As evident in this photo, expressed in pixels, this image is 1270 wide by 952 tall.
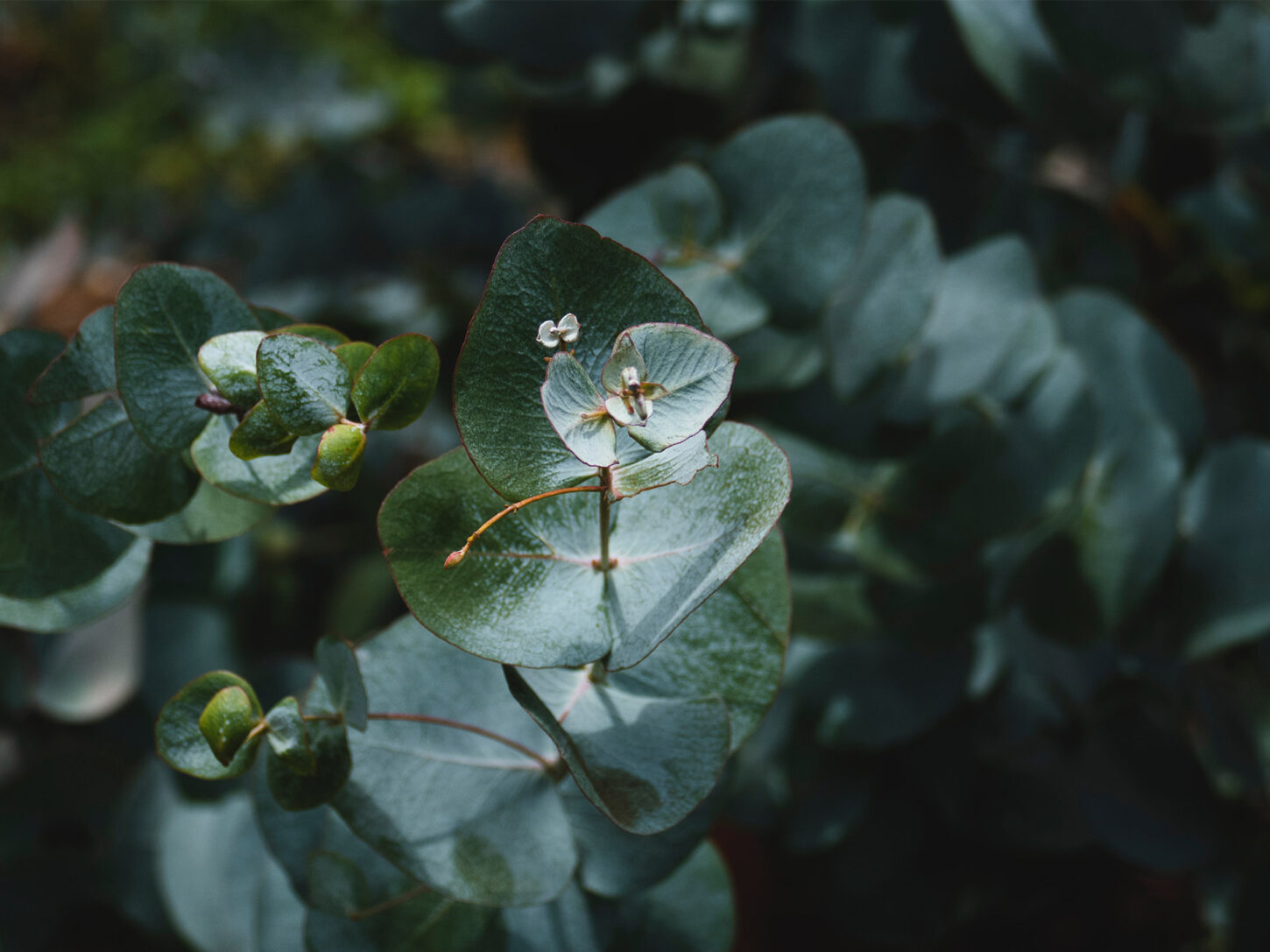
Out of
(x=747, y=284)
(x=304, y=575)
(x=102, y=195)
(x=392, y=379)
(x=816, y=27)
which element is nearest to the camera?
(x=392, y=379)

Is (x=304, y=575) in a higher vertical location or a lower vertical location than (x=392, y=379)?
lower

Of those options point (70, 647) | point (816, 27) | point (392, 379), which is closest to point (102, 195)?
point (70, 647)

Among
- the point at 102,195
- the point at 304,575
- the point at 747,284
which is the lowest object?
the point at 304,575

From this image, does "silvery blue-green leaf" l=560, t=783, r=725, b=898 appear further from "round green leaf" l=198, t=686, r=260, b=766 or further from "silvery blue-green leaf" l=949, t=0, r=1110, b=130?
"silvery blue-green leaf" l=949, t=0, r=1110, b=130

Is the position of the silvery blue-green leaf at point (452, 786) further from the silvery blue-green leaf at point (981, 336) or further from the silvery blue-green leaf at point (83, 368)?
the silvery blue-green leaf at point (981, 336)

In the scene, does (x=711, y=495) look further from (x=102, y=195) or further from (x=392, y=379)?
(x=102, y=195)

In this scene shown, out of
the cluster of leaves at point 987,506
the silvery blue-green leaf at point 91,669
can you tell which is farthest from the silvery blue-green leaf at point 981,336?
the silvery blue-green leaf at point 91,669
